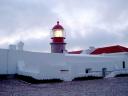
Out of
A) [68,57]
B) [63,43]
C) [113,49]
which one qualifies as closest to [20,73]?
[68,57]

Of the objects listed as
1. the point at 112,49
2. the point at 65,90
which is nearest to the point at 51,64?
the point at 65,90

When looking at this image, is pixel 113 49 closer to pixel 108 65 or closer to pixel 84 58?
pixel 108 65

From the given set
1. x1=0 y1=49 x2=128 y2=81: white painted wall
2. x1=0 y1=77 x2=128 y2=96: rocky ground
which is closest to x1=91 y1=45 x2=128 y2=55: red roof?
x1=0 y1=49 x2=128 y2=81: white painted wall

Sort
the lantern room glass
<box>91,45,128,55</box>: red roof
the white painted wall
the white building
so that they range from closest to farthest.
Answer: the white painted wall
the white building
the lantern room glass
<box>91,45,128,55</box>: red roof

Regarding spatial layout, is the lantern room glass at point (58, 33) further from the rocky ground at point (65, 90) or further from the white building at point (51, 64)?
the rocky ground at point (65, 90)

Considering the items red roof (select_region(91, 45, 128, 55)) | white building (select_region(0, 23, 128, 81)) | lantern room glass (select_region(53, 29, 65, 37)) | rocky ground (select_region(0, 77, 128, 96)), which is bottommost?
rocky ground (select_region(0, 77, 128, 96))

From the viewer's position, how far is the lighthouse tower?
32562 millimetres

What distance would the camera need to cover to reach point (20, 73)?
2238 cm

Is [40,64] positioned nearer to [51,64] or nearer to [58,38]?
[51,64]

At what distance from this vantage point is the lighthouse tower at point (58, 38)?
3256 centimetres

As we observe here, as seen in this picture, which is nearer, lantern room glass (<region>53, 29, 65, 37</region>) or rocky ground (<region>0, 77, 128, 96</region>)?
rocky ground (<region>0, 77, 128, 96</region>)

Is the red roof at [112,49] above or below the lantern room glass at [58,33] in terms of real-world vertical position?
below

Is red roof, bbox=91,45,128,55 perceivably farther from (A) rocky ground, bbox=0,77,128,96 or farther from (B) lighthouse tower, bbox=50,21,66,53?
(A) rocky ground, bbox=0,77,128,96

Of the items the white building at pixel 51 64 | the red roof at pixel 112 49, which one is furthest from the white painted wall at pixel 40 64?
the red roof at pixel 112 49
